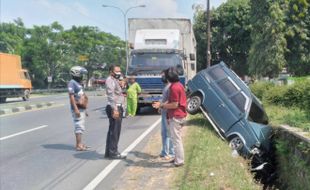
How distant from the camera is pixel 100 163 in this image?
8203 mm

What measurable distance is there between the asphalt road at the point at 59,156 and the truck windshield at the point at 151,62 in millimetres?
2715

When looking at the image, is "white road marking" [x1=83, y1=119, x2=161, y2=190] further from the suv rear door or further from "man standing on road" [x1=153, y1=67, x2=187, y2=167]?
the suv rear door

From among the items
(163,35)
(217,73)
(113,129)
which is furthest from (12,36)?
(113,129)

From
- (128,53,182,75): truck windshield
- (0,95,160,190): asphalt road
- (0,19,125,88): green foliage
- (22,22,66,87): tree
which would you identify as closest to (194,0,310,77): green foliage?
(128,53,182,75): truck windshield

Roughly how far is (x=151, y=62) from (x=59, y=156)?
8658 mm

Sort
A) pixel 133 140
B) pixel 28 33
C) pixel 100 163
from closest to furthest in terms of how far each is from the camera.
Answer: pixel 100 163
pixel 133 140
pixel 28 33

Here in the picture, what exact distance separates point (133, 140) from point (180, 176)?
4.10 m

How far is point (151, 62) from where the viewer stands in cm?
1716

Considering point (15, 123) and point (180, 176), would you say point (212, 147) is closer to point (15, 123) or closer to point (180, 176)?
point (180, 176)

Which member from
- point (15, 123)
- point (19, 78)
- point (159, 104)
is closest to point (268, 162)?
point (159, 104)

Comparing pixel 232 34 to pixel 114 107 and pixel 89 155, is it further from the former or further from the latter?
pixel 114 107

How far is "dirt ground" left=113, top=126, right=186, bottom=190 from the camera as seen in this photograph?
6.53m

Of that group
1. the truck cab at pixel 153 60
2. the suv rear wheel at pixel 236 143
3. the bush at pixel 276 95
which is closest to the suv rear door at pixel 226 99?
the suv rear wheel at pixel 236 143

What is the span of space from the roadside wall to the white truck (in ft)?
25.4
